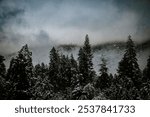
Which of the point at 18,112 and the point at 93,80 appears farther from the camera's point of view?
the point at 93,80

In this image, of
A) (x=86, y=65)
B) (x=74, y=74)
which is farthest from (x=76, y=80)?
(x=86, y=65)

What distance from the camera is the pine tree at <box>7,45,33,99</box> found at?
14.2 metres

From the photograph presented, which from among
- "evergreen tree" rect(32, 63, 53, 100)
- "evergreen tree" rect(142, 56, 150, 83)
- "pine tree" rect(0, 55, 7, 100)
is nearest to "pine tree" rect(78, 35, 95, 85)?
"evergreen tree" rect(32, 63, 53, 100)

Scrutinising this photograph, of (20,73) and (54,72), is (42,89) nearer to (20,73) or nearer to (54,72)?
(20,73)

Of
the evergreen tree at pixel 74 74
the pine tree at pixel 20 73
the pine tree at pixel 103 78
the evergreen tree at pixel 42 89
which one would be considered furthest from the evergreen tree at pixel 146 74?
the pine tree at pixel 20 73

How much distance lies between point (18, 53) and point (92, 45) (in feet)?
14.1

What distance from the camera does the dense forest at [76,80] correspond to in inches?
574

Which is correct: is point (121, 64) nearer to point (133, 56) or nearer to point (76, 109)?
point (133, 56)

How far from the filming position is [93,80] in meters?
19.3

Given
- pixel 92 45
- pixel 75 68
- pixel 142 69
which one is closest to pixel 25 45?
pixel 92 45

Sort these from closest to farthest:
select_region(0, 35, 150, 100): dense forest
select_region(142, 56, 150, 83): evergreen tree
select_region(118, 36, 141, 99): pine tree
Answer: select_region(0, 35, 150, 100): dense forest, select_region(118, 36, 141, 99): pine tree, select_region(142, 56, 150, 83): evergreen tree

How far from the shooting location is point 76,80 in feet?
56.2

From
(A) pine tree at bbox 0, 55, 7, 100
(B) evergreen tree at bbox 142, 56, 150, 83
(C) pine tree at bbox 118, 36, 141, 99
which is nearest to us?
(A) pine tree at bbox 0, 55, 7, 100

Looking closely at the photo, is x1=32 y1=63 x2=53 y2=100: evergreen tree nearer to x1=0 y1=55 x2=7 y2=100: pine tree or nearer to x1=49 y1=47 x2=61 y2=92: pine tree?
x1=49 y1=47 x2=61 y2=92: pine tree
